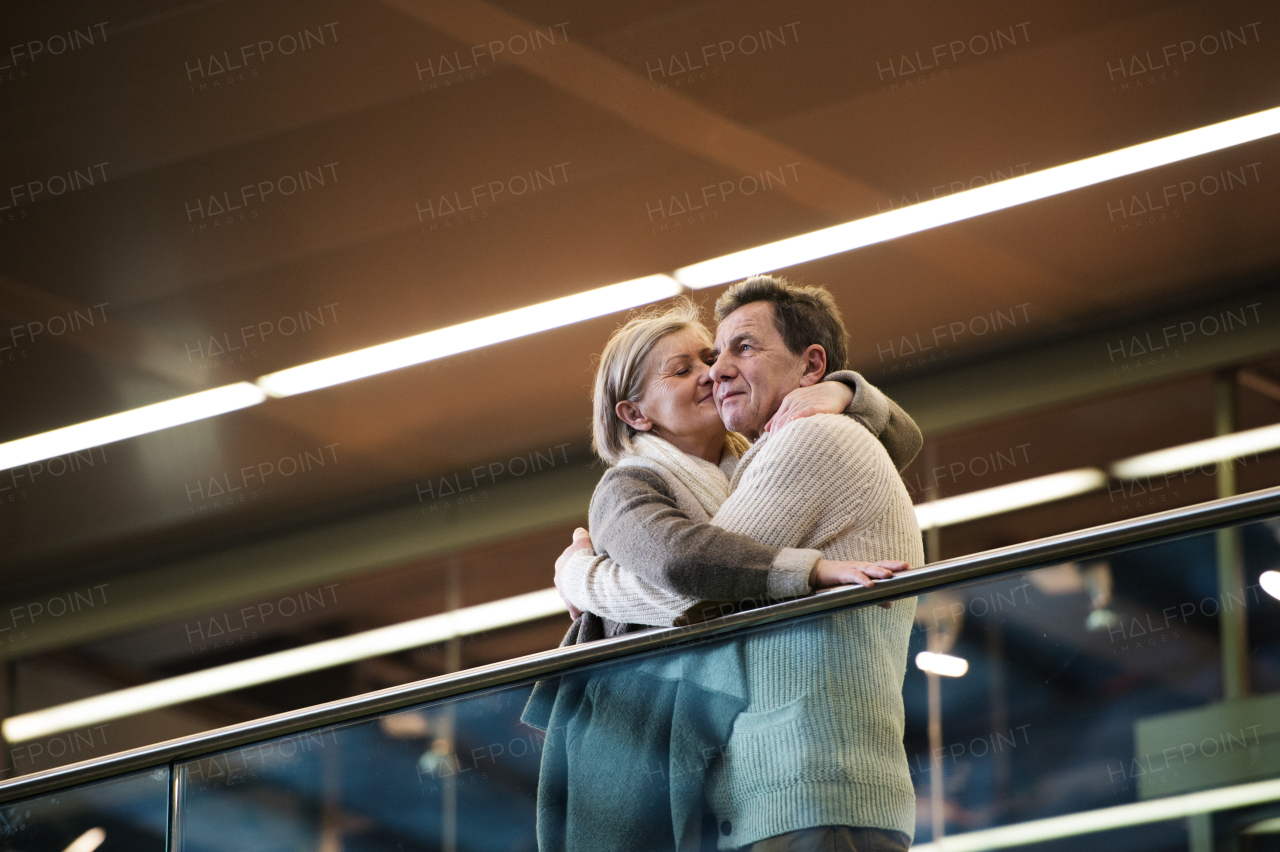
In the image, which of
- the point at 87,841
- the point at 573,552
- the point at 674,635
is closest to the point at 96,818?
the point at 87,841

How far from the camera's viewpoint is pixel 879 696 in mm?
1836

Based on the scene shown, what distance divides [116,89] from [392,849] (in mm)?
3389

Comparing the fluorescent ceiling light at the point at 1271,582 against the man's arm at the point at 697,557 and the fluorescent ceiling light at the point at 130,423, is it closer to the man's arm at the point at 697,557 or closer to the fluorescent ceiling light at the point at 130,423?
the man's arm at the point at 697,557

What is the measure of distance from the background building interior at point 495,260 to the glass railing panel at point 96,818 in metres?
0.17

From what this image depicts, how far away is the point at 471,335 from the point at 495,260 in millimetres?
629

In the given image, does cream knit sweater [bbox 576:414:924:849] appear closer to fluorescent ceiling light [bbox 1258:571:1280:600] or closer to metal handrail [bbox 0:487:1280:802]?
metal handrail [bbox 0:487:1280:802]

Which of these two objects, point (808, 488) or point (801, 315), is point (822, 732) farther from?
point (801, 315)

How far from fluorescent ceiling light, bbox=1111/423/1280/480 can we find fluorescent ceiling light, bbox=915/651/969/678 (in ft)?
15.8

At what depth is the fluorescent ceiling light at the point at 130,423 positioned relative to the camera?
605cm

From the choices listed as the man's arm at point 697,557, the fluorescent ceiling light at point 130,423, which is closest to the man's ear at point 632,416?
the man's arm at point 697,557

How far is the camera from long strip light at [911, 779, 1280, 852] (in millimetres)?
1649

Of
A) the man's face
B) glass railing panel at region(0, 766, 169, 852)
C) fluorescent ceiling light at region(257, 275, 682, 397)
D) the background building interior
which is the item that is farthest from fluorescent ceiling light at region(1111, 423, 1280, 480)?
glass railing panel at region(0, 766, 169, 852)

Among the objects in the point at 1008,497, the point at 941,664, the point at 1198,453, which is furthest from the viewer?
the point at 1008,497

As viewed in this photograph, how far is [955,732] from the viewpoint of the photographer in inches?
68.7
